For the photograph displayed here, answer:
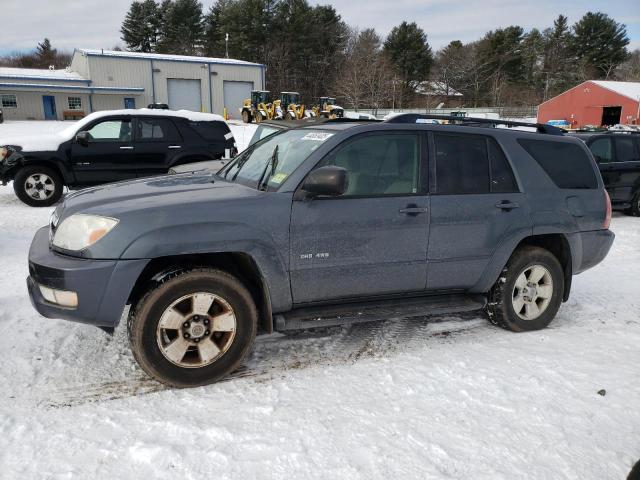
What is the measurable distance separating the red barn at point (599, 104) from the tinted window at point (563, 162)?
41.4 meters

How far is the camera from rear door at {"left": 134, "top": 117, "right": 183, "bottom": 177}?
9.47 metres

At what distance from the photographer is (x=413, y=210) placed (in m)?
3.75

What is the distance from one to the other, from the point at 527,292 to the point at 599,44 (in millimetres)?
78841

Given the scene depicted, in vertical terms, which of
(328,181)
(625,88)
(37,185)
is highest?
(625,88)

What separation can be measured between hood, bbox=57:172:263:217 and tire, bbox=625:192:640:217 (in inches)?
378

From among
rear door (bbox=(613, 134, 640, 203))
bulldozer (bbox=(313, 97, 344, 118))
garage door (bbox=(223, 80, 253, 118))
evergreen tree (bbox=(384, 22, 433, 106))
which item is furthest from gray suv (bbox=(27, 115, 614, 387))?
evergreen tree (bbox=(384, 22, 433, 106))

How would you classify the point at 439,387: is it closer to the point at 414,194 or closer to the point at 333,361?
the point at 333,361

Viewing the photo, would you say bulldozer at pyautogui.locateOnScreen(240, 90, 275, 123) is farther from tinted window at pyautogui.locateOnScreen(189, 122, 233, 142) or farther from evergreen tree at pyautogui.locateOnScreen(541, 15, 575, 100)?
evergreen tree at pyautogui.locateOnScreen(541, 15, 575, 100)

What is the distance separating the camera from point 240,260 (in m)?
3.57

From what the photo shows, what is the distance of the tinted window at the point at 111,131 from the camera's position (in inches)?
366

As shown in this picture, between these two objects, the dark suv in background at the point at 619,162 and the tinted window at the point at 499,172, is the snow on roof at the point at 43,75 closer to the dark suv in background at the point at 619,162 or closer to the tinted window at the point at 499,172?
the dark suv in background at the point at 619,162

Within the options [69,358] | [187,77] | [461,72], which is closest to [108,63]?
[187,77]

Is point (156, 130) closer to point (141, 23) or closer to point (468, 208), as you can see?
point (468, 208)

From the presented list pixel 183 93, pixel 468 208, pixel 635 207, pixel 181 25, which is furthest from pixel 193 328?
pixel 181 25
